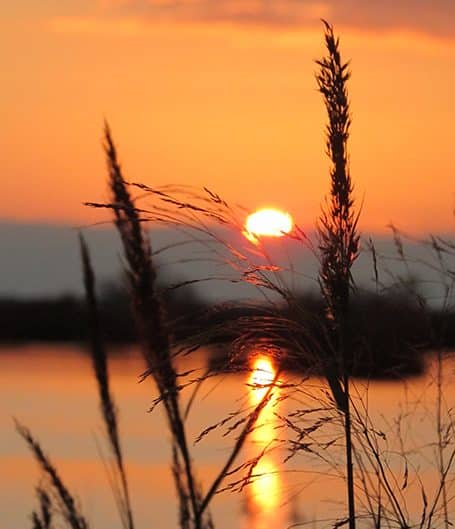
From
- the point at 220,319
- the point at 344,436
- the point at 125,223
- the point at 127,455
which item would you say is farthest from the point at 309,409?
the point at 127,455

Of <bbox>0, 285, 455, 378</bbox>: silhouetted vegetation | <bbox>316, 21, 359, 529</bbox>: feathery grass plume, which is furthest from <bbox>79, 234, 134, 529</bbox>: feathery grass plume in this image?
<bbox>316, 21, 359, 529</bbox>: feathery grass plume

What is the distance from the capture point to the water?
12.0 ft

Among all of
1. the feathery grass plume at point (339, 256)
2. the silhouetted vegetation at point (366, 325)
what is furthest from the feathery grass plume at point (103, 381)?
the feathery grass plume at point (339, 256)

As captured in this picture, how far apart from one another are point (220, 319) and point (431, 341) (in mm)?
635

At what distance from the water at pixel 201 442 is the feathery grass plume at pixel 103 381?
17 cm

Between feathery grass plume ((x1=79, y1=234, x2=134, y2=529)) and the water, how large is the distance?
17 cm

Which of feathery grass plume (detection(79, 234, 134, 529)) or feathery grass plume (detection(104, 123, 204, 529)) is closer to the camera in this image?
feathery grass plume (detection(104, 123, 204, 529))

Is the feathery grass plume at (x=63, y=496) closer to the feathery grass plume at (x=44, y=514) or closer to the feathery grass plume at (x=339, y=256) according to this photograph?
the feathery grass plume at (x=44, y=514)

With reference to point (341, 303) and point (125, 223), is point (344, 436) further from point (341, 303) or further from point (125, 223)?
point (125, 223)

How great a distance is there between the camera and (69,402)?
20453 millimetres

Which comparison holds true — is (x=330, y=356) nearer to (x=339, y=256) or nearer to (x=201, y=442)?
(x=339, y=256)

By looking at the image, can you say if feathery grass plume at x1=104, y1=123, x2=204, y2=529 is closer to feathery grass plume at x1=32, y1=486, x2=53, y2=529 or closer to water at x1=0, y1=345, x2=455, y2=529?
water at x1=0, y1=345, x2=455, y2=529

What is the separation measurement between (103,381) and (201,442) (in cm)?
786

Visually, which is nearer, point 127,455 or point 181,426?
point 181,426
